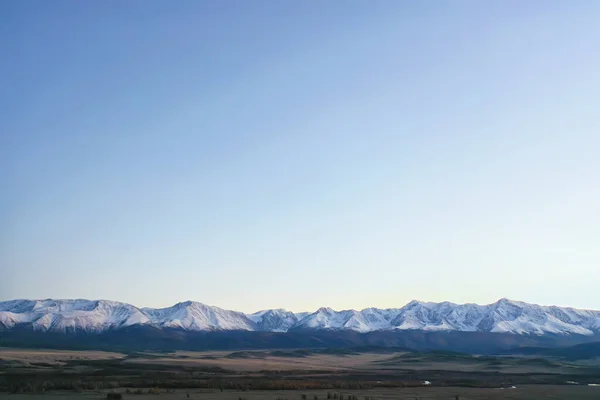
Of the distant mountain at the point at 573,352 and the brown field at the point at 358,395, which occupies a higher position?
the brown field at the point at 358,395

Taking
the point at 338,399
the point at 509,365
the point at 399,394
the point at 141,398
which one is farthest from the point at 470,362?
the point at 141,398

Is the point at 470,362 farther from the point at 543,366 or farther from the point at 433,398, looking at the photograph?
the point at 433,398

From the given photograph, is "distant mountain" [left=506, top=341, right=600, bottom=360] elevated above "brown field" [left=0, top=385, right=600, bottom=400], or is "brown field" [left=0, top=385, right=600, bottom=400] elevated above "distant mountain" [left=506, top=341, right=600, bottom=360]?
"brown field" [left=0, top=385, right=600, bottom=400]

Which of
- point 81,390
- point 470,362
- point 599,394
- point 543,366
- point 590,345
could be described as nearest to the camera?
point 81,390

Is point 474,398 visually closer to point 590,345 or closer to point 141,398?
point 141,398

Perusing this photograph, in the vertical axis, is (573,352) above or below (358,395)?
below

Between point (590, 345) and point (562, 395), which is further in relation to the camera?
point (590, 345)

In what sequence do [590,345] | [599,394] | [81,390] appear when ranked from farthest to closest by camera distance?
[590,345] < [599,394] < [81,390]

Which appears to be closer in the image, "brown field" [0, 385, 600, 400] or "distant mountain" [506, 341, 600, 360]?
"brown field" [0, 385, 600, 400]

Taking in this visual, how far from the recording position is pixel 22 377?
54344 millimetres

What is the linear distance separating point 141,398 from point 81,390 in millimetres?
7448

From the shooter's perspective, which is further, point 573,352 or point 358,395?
point 573,352

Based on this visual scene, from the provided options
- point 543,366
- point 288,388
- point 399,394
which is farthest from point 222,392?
point 543,366

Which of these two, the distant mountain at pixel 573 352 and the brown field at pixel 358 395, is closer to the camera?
the brown field at pixel 358 395
